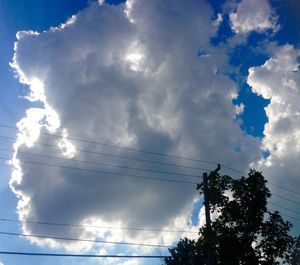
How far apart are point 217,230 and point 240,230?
136 centimetres

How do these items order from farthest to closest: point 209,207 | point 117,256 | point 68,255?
1. point 209,207
2. point 117,256
3. point 68,255

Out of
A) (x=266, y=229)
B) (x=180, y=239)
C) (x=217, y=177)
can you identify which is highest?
(x=180, y=239)

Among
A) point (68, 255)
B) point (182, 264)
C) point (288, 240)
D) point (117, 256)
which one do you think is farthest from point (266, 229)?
point (182, 264)

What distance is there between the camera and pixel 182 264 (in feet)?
152

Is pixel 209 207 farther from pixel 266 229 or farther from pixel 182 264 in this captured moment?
pixel 182 264

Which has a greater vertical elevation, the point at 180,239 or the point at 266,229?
the point at 180,239

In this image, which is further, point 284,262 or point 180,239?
point 180,239

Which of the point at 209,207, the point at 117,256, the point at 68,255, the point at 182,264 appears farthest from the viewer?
the point at 182,264

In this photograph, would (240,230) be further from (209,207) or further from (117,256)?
(117,256)

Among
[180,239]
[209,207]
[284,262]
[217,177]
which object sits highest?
[180,239]

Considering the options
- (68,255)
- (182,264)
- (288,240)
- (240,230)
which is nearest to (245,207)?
(240,230)

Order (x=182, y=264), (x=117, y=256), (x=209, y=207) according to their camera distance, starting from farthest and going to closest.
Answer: (x=182, y=264) → (x=209, y=207) → (x=117, y=256)

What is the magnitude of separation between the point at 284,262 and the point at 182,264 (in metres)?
26.5

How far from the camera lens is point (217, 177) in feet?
73.0
